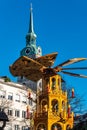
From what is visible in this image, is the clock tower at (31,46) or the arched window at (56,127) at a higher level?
the clock tower at (31,46)

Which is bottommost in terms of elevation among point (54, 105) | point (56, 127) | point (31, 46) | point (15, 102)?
point (56, 127)

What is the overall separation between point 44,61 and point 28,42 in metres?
148

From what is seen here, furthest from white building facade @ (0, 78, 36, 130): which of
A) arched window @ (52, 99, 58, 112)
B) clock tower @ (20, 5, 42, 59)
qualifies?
clock tower @ (20, 5, 42, 59)

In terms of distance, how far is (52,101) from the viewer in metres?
37.0

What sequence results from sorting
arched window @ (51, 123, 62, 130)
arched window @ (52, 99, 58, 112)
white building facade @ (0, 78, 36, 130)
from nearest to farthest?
arched window @ (51, 123, 62, 130) < arched window @ (52, 99, 58, 112) < white building facade @ (0, 78, 36, 130)

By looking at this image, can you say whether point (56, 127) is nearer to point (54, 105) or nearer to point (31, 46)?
point (54, 105)

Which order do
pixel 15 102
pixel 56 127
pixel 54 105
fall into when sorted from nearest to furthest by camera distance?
pixel 56 127 < pixel 54 105 < pixel 15 102

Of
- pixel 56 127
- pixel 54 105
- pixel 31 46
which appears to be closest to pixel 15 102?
pixel 54 105

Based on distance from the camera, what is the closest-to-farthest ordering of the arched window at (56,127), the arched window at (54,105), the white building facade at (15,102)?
the arched window at (56,127), the arched window at (54,105), the white building facade at (15,102)

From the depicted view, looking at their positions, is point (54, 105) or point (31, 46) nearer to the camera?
point (54, 105)

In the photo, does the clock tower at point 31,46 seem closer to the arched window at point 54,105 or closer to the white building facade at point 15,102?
the white building facade at point 15,102

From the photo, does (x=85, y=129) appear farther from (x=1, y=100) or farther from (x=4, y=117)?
(x=1, y=100)

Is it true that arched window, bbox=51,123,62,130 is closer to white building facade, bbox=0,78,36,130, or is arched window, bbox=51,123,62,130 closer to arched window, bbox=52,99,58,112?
arched window, bbox=52,99,58,112

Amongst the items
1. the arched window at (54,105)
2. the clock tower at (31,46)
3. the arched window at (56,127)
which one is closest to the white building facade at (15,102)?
the arched window at (54,105)
